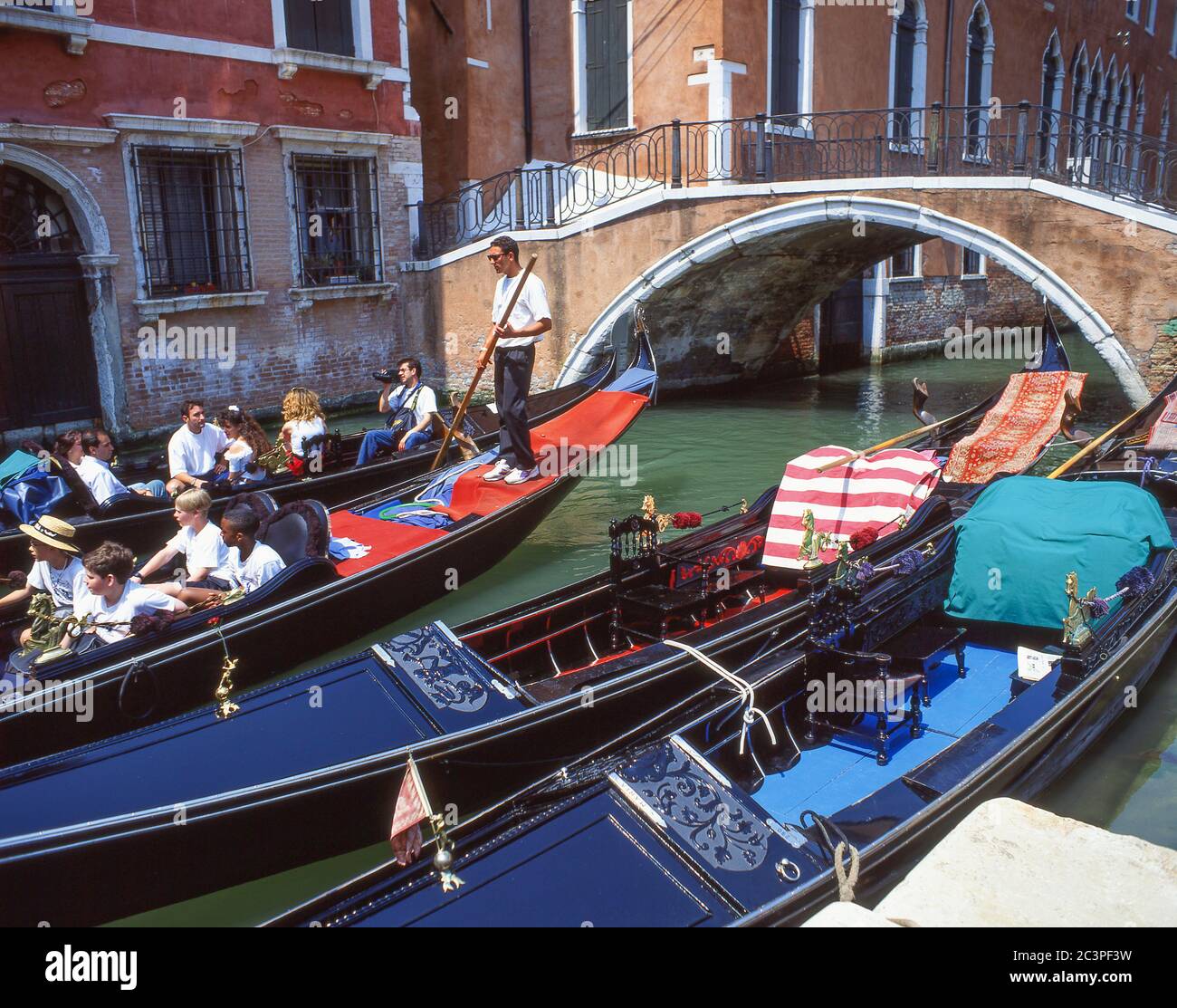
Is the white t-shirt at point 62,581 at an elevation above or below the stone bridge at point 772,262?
below

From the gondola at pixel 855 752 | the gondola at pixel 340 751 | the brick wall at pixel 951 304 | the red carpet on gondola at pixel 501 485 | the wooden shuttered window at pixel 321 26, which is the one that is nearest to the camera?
the gondola at pixel 855 752

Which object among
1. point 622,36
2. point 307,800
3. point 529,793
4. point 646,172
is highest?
point 622,36

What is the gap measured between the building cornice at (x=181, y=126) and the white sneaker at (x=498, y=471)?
380 centimetres

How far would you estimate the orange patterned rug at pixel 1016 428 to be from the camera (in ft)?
17.0

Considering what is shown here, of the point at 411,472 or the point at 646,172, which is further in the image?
the point at 646,172

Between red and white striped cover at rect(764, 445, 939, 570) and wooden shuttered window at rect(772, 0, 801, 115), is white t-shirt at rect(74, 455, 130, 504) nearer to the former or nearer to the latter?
red and white striped cover at rect(764, 445, 939, 570)

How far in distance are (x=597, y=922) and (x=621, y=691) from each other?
0.96 m

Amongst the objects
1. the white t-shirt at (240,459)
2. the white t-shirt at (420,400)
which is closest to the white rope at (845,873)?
the white t-shirt at (240,459)

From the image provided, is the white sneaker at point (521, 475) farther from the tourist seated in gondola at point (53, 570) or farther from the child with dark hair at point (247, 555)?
the tourist seated in gondola at point (53, 570)

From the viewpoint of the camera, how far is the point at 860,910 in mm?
1494

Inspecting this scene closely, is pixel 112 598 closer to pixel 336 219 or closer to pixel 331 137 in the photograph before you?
pixel 331 137

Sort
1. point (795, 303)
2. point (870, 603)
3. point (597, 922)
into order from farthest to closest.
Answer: point (795, 303)
point (870, 603)
point (597, 922)

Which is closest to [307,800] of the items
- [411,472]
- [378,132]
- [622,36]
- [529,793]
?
[529,793]
